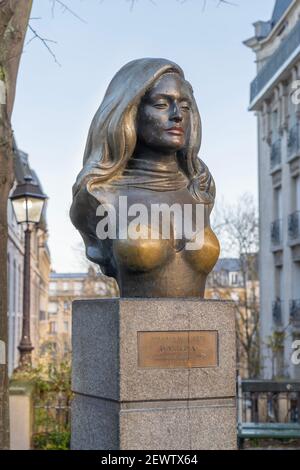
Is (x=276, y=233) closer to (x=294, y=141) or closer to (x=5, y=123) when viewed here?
(x=294, y=141)

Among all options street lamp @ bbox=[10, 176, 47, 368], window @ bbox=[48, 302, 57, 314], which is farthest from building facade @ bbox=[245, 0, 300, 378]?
window @ bbox=[48, 302, 57, 314]

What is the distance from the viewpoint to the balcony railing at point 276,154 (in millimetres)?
27672

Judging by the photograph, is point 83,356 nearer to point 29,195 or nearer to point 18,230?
point 29,195

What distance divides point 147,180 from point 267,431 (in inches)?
236

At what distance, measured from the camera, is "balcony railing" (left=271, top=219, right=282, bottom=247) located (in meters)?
27.6

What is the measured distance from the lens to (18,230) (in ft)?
113

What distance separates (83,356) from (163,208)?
4.00ft

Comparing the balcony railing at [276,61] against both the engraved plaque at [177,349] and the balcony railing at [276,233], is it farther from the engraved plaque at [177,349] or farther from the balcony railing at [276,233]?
the engraved plaque at [177,349]

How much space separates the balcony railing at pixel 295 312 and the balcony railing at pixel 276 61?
792 centimetres

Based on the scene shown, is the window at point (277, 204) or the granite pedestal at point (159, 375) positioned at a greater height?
the window at point (277, 204)

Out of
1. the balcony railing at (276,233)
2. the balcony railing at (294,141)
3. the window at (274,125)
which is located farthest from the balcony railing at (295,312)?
the window at (274,125)

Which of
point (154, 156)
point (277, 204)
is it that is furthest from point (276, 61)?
point (154, 156)

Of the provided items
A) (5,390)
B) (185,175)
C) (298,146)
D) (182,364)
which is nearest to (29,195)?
(5,390)

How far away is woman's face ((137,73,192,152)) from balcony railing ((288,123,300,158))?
65.6 ft
